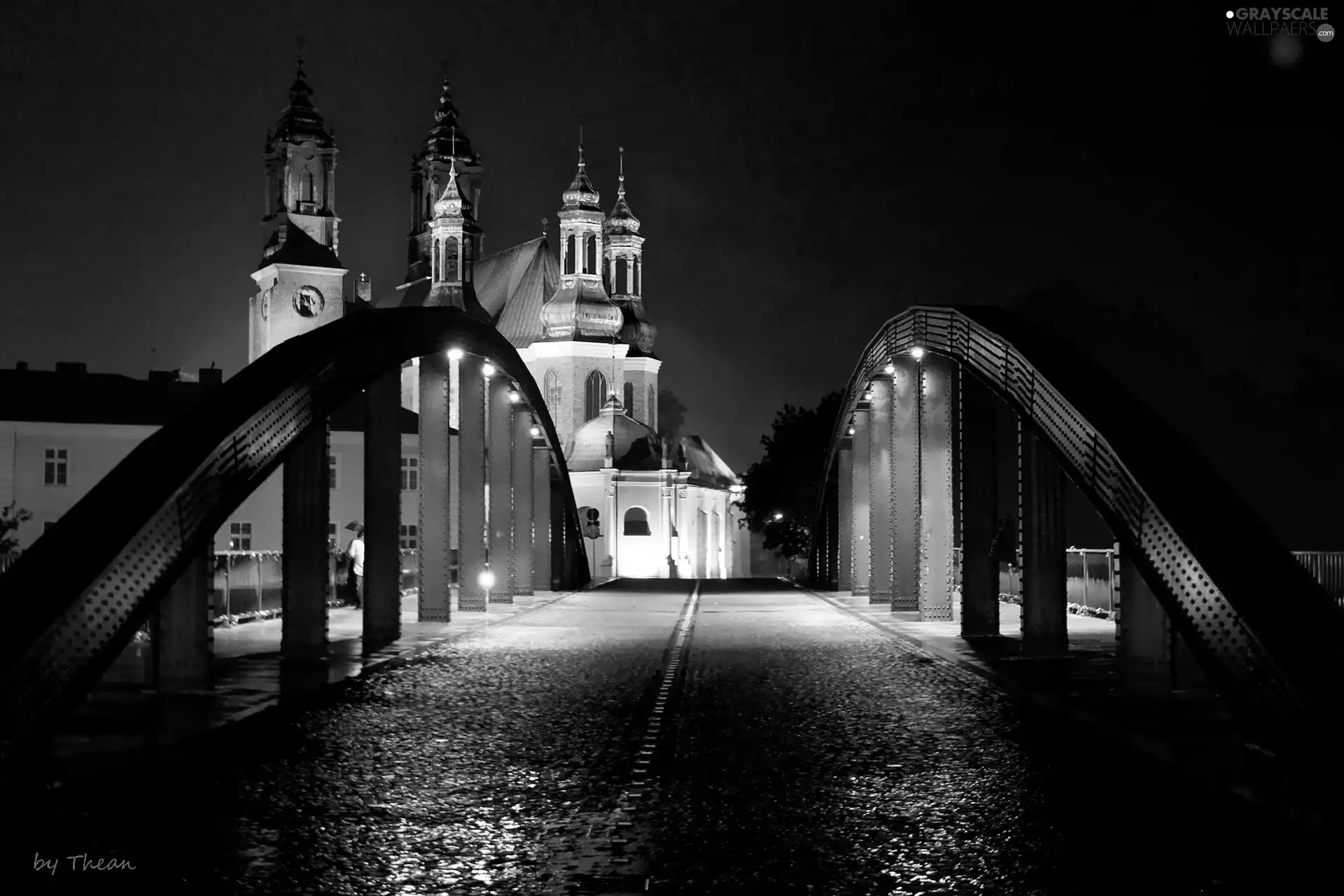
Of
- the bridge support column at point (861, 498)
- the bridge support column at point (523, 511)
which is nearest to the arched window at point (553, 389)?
the bridge support column at point (861, 498)

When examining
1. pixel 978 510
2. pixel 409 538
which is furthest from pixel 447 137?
pixel 978 510

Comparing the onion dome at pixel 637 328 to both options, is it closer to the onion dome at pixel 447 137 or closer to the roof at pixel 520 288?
the roof at pixel 520 288

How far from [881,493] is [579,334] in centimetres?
6528

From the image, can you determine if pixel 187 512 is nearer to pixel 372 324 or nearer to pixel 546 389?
pixel 372 324

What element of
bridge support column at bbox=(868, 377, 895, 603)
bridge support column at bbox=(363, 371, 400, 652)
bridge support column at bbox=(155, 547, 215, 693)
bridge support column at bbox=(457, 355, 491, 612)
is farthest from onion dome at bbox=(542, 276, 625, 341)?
bridge support column at bbox=(155, 547, 215, 693)

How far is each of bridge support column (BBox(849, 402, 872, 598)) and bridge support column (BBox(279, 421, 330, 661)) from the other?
14.4 meters

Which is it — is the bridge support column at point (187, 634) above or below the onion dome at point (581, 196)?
below

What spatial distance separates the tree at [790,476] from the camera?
7756cm

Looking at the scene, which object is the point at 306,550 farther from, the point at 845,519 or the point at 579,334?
the point at 579,334

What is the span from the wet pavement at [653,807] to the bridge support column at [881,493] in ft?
48.6

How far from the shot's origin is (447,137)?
101562mm

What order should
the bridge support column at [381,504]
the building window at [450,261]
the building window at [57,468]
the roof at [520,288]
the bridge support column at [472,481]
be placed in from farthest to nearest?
the roof at [520,288]
the building window at [450,261]
the building window at [57,468]
the bridge support column at [472,481]
the bridge support column at [381,504]

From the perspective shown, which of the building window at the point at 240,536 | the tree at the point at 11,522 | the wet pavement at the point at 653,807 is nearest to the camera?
the wet pavement at the point at 653,807

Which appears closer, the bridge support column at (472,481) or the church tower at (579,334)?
the bridge support column at (472,481)
